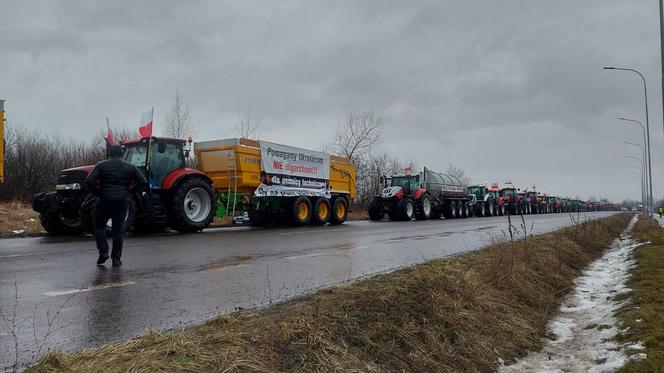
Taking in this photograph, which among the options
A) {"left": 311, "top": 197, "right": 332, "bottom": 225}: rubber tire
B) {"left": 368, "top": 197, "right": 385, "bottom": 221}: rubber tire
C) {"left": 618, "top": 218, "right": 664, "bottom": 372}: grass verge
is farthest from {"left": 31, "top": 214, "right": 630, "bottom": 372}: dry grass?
{"left": 368, "top": 197, "right": 385, "bottom": 221}: rubber tire

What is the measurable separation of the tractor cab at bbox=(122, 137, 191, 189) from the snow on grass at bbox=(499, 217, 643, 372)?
10.3 m

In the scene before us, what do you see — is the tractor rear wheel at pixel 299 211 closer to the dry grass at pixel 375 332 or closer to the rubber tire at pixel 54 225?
the rubber tire at pixel 54 225

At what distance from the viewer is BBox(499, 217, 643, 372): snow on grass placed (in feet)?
15.4

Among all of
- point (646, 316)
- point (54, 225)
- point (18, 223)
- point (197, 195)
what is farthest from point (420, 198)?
point (646, 316)

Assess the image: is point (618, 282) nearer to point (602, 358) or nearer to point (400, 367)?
point (602, 358)

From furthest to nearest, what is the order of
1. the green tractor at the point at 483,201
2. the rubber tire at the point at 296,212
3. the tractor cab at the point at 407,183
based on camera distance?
the green tractor at the point at 483,201 < the tractor cab at the point at 407,183 < the rubber tire at the point at 296,212

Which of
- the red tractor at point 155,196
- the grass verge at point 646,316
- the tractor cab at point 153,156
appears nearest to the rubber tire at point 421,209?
the red tractor at point 155,196

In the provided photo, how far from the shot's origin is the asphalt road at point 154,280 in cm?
→ 418

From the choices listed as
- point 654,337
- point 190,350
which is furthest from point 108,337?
point 654,337

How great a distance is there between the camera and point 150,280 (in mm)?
6246

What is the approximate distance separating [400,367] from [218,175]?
13.5m

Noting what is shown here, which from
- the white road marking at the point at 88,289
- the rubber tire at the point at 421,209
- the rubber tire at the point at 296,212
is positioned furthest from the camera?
the rubber tire at the point at 421,209

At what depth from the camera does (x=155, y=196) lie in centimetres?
1370

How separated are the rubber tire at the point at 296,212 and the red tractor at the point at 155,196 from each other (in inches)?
154
